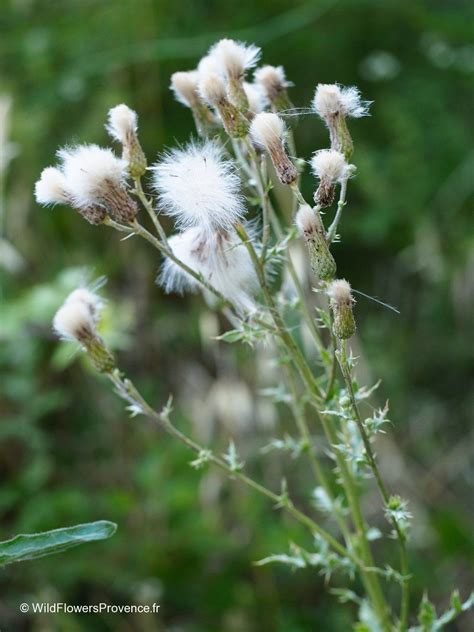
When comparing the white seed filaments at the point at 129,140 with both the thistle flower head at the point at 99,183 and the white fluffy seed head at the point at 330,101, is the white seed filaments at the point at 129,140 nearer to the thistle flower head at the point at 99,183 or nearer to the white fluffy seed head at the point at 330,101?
the thistle flower head at the point at 99,183

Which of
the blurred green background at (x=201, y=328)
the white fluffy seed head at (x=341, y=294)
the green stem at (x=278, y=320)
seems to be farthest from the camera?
the blurred green background at (x=201, y=328)

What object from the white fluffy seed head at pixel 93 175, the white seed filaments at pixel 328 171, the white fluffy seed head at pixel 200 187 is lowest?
the white seed filaments at pixel 328 171

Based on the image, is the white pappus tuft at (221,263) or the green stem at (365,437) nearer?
the green stem at (365,437)

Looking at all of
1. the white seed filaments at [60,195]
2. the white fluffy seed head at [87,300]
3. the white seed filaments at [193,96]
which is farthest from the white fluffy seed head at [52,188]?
the white seed filaments at [193,96]

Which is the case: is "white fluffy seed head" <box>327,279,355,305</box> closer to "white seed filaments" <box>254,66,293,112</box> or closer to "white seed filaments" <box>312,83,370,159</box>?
"white seed filaments" <box>312,83,370,159</box>

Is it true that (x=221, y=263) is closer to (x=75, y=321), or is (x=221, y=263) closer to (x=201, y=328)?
(x=75, y=321)

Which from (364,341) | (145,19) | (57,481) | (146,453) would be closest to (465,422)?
(364,341)

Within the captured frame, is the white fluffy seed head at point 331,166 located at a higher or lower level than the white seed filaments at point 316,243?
higher

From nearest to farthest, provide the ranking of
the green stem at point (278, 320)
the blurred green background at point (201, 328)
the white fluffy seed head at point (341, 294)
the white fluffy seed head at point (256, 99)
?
the white fluffy seed head at point (341, 294), the green stem at point (278, 320), the white fluffy seed head at point (256, 99), the blurred green background at point (201, 328)
